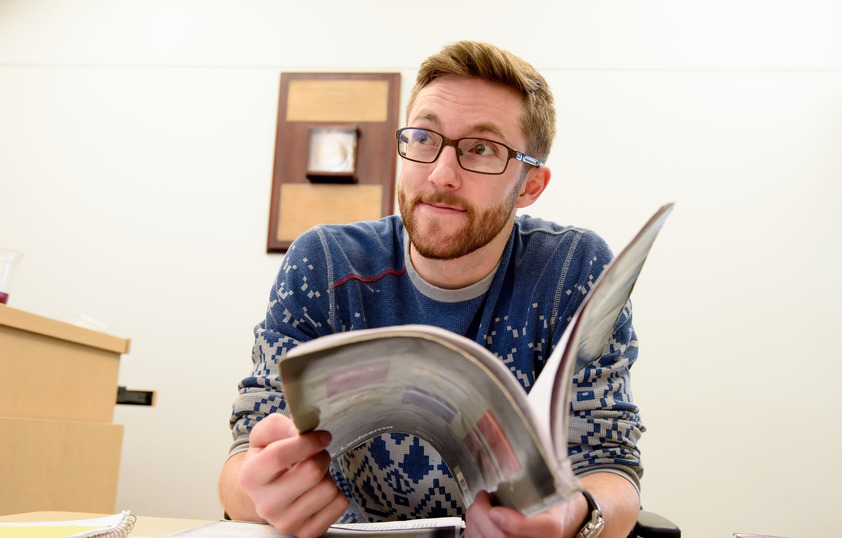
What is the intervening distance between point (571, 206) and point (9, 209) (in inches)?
89.7

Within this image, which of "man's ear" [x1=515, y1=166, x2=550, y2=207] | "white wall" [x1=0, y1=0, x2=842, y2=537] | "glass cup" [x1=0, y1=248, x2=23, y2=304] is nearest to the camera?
"man's ear" [x1=515, y1=166, x2=550, y2=207]

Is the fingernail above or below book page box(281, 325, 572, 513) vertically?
below

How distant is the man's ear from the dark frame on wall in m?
1.33

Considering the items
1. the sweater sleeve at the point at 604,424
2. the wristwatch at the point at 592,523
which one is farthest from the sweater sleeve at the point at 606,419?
the wristwatch at the point at 592,523

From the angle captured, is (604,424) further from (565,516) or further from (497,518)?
(497,518)

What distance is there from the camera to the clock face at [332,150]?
258 centimetres

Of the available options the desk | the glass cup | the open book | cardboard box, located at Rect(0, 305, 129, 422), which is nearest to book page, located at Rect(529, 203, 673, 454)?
the open book

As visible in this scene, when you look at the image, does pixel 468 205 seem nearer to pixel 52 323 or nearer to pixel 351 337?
pixel 351 337

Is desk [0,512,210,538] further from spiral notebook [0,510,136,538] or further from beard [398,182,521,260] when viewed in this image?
beard [398,182,521,260]

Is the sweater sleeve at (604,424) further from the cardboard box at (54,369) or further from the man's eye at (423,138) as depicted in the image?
the cardboard box at (54,369)

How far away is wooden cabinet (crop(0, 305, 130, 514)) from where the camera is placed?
1.43 metres

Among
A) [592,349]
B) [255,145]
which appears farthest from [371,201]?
[592,349]

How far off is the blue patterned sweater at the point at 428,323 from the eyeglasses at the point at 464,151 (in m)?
0.15

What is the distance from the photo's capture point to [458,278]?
1.09 meters
